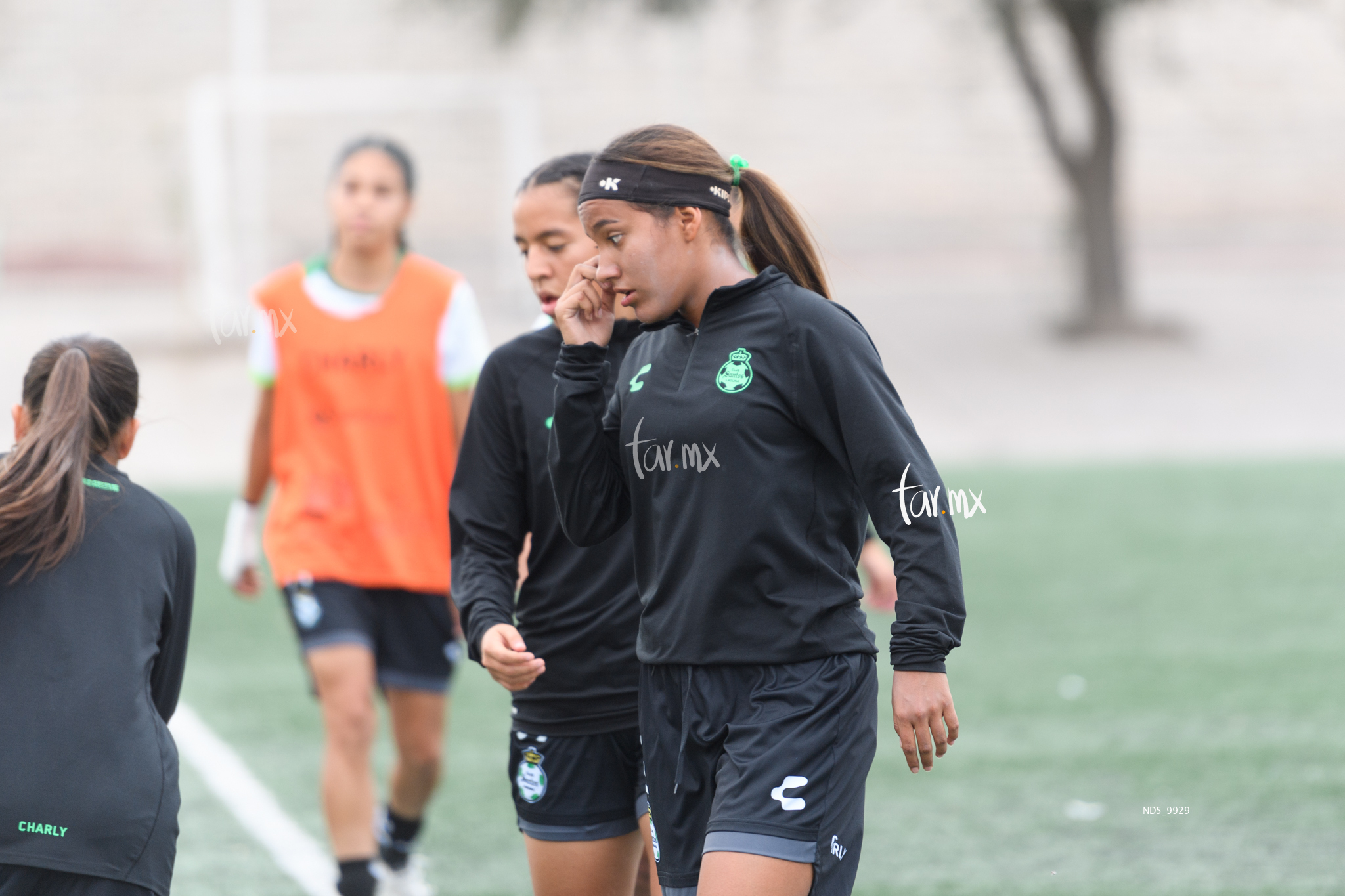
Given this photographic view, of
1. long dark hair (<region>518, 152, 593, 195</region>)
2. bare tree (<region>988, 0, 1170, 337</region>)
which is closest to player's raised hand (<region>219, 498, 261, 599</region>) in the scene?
long dark hair (<region>518, 152, 593, 195</region>)

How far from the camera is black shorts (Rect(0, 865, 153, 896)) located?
283 centimetres

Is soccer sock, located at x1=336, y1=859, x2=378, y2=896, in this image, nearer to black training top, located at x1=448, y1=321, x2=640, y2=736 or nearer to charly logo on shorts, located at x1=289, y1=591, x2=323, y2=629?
charly logo on shorts, located at x1=289, y1=591, x2=323, y2=629

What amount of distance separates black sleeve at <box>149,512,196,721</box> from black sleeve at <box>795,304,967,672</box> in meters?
1.27

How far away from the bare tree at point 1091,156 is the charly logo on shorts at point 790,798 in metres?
20.7

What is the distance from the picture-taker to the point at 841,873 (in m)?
2.84

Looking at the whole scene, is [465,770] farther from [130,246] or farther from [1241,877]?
[130,246]

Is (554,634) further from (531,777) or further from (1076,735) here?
(1076,735)

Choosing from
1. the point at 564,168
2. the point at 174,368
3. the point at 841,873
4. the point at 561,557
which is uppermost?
the point at 564,168

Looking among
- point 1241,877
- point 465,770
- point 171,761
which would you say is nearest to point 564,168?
point 171,761

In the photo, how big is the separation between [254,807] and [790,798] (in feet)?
12.8

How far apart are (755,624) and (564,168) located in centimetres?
136


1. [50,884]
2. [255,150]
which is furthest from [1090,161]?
[50,884]

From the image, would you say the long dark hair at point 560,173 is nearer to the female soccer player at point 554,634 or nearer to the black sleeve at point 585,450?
the female soccer player at point 554,634

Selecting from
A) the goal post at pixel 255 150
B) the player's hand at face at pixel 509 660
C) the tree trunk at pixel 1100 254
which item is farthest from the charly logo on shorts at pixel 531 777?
the tree trunk at pixel 1100 254
